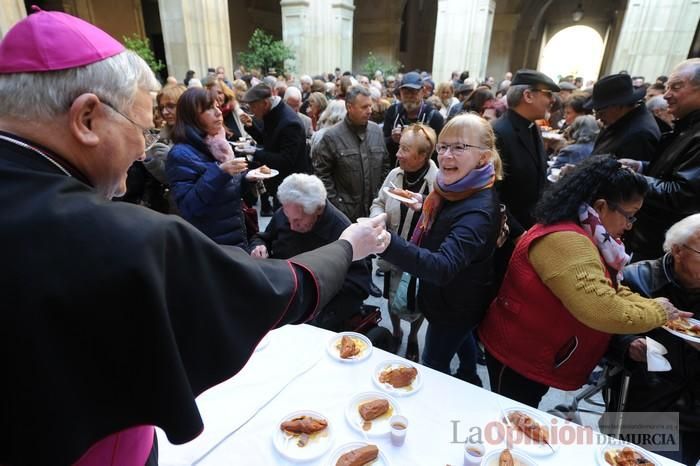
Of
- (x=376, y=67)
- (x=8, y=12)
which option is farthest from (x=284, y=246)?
(x=376, y=67)

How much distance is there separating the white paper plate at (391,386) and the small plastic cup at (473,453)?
1.09 feet


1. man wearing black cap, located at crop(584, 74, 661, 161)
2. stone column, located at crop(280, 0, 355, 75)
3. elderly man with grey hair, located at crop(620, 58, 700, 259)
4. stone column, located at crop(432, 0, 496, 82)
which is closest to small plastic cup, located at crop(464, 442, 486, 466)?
elderly man with grey hair, located at crop(620, 58, 700, 259)

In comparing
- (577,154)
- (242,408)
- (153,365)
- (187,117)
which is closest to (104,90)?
(153,365)

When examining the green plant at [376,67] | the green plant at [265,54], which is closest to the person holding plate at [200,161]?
the green plant at [265,54]

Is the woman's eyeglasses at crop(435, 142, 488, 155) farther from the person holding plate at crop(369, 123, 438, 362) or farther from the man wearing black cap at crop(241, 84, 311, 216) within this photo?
the man wearing black cap at crop(241, 84, 311, 216)

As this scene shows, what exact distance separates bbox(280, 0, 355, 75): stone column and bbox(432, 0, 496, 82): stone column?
370 cm

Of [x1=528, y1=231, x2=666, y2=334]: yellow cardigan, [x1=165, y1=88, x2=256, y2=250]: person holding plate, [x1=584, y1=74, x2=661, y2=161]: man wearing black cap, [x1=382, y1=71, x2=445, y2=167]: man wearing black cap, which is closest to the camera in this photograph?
[x1=528, y1=231, x2=666, y2=334]: yellow cardigan

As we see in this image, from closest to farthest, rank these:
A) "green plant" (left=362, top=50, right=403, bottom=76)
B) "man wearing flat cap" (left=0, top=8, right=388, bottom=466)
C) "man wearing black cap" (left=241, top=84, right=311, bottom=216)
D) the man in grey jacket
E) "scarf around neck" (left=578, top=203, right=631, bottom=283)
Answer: "man wearing flat cap" (left=0, top=8, right=388, bottom=466) → "scarf around neck" (left=578, top=203, right=631, bottom=283) → the man in grey jacket → "man wearing black cap" (left=241, top=84, right=311, bottom=216) → "green plant" (left=362, top=50, right=403, bottom=76)

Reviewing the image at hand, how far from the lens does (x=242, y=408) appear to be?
5.34 feet

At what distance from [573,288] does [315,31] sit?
49.5ft

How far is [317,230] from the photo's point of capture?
9.32 ft

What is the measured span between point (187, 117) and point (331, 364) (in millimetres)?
2224

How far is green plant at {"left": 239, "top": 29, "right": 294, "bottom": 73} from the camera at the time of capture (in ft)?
41.6

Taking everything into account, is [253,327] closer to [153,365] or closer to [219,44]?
[153,365]
